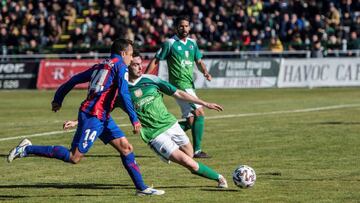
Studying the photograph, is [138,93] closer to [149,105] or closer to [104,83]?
[149,105]

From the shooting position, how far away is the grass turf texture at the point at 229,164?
11109mm

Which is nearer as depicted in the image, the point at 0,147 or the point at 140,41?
the point at 0,147

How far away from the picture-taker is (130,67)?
37.2 feet

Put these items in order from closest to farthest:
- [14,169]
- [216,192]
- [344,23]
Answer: [216,192]
[14,169]
[344,23]

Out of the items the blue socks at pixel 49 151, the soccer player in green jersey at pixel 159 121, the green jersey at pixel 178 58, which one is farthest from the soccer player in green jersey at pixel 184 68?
the blue socks at pixel 49 151

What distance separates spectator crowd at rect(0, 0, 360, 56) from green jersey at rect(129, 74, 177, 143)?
2604cm

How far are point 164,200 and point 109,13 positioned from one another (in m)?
32.2

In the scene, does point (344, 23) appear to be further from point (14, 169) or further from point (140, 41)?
point (14, 169)

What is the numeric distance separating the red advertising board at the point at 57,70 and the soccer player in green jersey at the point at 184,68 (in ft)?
71.6

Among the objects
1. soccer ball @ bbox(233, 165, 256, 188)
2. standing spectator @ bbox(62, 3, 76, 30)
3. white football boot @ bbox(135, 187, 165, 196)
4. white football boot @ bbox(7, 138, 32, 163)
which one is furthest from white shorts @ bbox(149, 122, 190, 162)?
standing spectator @ bbox(62, 3, 76, 30)

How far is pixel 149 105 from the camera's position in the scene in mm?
11445

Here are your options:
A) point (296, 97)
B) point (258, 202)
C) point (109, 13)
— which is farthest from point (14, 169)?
point (109, 13)

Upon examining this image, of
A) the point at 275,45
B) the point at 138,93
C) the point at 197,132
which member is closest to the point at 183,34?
the point at 197,132

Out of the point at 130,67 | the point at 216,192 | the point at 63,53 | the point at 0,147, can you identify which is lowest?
the point at 63,53
